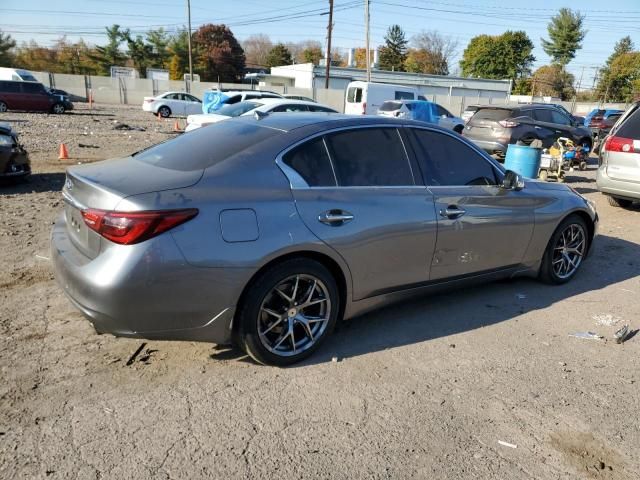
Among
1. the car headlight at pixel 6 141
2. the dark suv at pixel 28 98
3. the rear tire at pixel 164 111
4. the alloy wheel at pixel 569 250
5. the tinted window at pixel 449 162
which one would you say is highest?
the tinted window at pixel 449 162

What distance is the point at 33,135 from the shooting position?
16203mm

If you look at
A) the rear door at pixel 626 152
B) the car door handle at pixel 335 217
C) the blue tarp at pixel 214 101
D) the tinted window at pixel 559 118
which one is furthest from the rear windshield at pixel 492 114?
the car door handle at pixel 335 217

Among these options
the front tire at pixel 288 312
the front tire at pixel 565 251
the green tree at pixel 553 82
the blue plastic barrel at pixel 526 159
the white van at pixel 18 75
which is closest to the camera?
the front tire at pixel 288 312

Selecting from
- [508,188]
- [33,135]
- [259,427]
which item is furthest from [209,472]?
[33,135]

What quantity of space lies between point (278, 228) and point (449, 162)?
72.2 inches

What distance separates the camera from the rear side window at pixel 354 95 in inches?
949

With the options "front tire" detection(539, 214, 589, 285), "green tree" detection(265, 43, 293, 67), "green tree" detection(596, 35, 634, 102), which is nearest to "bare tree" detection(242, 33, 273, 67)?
"green tree" detection(265, 43, 293, 67)

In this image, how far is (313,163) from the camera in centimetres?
350

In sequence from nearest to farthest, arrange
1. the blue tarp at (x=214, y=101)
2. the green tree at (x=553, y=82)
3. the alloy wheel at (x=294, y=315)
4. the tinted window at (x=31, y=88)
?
the alloy wheel at (x=294, y=315) < the blue tarp at (x=214, y=101) < the tinted window at (x=31, y=88) < the green tree at (x=553, y=82)

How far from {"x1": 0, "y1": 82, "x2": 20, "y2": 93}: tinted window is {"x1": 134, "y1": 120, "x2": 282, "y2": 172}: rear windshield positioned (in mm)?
26687

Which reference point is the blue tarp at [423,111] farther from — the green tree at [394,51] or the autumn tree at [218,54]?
the green tree at [394,51]

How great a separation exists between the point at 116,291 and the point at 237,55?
258ft

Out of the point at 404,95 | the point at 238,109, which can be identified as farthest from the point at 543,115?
the point at 404,95

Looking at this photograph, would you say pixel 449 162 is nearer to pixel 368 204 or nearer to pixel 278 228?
pixel 368 204
